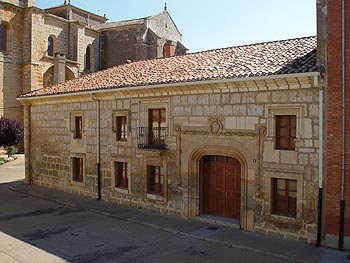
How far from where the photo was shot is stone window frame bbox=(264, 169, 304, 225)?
31.4 feet

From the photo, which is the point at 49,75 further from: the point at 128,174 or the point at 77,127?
the point at 128,174

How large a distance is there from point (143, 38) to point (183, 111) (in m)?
24.9

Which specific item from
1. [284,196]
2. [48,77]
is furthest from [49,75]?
[284,196]

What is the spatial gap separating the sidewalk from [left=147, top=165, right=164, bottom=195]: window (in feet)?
2.56

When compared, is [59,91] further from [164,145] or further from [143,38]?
[143,38]

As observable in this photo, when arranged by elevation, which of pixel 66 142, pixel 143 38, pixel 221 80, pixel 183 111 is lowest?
pixel 66 142

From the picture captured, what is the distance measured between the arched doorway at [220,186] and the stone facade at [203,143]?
0.71 feet

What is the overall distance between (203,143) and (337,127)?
3.93 meters

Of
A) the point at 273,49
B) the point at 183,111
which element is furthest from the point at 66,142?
the point at 273,49

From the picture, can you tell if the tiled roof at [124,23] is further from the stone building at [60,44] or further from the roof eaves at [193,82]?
the roof eaves at [193,82]

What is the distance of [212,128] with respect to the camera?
11.2 metres

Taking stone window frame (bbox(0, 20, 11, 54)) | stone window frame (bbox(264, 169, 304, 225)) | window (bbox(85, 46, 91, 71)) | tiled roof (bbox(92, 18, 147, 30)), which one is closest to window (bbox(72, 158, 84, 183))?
stone window frame (bbox(264, 169, 304, 225))

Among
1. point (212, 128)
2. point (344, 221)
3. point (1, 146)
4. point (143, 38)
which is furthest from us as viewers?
point (143, 38)

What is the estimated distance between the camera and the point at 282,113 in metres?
9.81
